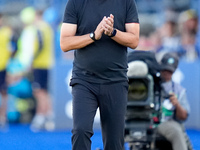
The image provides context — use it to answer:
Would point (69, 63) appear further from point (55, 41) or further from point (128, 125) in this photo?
point (128, 125)

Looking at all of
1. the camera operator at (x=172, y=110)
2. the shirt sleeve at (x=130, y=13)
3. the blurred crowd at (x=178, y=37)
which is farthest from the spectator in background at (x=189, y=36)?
the shirt sleeve at (x=130, y=13)

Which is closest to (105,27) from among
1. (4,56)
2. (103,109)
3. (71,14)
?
(71,14)

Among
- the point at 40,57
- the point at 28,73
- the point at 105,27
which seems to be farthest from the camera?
the point at 28,73

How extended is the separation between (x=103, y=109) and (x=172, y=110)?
5.97ft

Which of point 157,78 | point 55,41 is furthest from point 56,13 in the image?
point 157,78

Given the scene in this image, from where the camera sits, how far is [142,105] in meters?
6.76

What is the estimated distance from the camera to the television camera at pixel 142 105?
6793mm

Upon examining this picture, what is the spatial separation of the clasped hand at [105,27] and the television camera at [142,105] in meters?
1.53

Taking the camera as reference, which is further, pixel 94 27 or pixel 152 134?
pixel 152 134

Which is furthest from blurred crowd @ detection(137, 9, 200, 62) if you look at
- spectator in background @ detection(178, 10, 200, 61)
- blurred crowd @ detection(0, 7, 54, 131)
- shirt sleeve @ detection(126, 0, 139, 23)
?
shirt sleeve @ detection(126, 0, 139, 23)

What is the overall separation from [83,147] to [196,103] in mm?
6931

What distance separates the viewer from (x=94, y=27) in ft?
18.2

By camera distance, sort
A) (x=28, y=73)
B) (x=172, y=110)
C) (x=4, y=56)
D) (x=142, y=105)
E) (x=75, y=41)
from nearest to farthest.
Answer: (x=75, y=41)
(x=142, y=105)
(x=172, y=110)
(x=4, y=56)
(x=28, y=73)

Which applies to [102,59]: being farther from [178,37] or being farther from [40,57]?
[178,37]
